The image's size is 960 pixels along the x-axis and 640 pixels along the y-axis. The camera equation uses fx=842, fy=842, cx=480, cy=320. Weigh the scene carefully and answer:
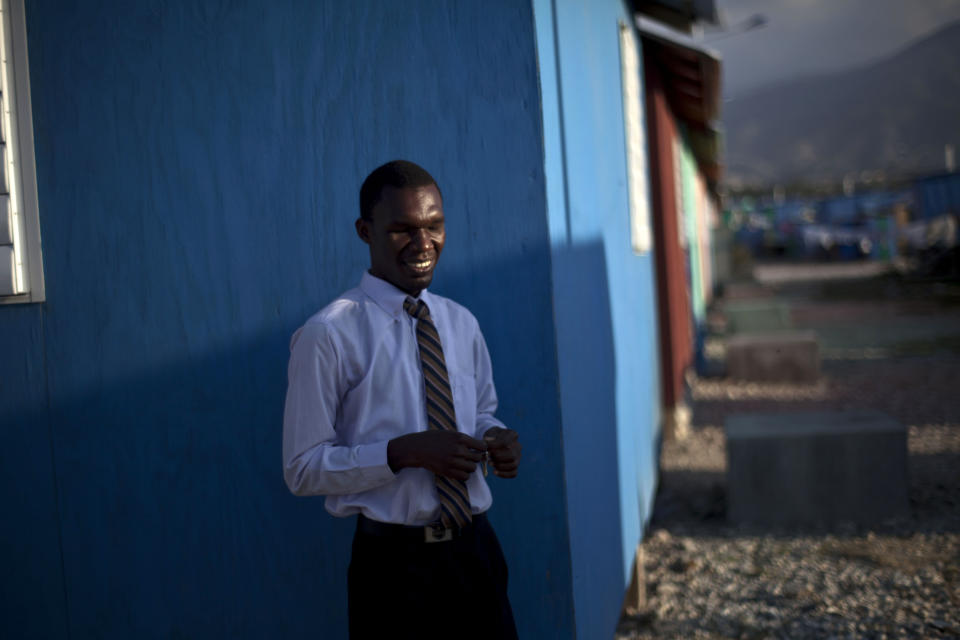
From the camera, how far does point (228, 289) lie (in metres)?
2.83

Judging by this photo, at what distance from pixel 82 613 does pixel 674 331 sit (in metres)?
6.04

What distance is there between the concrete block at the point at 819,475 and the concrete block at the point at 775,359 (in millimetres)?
4784

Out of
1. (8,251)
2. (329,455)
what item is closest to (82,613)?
(8,251)

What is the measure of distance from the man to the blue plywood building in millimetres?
606

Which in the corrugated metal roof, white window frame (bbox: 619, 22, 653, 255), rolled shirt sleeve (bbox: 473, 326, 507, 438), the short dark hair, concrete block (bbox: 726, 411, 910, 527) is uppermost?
the corrugated metal roof

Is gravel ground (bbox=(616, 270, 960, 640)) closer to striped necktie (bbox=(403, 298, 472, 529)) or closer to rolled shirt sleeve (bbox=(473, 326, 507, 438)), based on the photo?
rolled shirt sleeve (bbox=(473, 326, 507, 438))

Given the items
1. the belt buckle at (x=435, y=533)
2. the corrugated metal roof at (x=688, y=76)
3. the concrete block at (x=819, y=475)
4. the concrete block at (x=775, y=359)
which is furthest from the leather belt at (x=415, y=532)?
the concrete block at (x=775, y=359)

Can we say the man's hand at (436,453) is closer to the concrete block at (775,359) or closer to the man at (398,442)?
the man at (398,442)

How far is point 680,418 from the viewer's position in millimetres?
7684

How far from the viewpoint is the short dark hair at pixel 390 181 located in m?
2.10

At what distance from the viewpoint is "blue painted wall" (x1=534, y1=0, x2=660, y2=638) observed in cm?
280

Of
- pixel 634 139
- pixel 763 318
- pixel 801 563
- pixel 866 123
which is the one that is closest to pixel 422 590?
pixel 801 563

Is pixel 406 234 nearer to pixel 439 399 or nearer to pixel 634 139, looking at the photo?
pixel 439 399

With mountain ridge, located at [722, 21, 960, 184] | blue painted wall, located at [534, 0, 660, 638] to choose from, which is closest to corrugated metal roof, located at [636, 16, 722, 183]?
blue painted wall, located at [534, 0, 660, 638]
